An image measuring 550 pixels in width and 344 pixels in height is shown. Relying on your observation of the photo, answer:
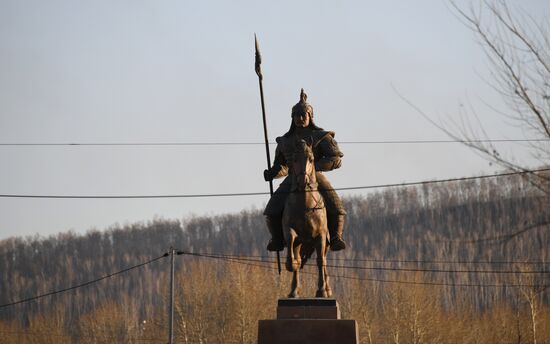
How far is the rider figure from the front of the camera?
19.9 m

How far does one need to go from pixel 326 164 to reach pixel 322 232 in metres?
1.48

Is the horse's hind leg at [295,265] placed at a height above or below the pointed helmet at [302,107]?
below

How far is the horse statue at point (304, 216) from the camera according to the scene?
19.2 m

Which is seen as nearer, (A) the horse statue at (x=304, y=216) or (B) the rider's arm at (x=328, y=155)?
(A) the horse statue at (x=304, y=216)

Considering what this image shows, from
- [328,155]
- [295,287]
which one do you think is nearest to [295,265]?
[295,287]

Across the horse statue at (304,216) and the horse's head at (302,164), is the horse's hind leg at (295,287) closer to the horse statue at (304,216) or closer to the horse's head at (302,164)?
the horse statue at (304,216)

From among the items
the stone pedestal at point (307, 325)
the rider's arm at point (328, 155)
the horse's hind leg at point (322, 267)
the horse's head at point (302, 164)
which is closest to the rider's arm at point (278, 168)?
the rider's arm at point (328, 155)

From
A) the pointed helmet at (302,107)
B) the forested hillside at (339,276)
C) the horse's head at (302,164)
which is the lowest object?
the forested hillside at (339,276)

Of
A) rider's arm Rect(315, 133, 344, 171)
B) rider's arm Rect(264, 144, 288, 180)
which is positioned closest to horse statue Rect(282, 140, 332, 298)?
rider's arm Rect(315, 133, 344, 171)

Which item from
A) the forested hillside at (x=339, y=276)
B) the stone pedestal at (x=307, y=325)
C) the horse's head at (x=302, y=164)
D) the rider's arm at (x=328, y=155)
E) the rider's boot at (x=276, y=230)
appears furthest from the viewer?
the forested hillside at (x=339, y=276)

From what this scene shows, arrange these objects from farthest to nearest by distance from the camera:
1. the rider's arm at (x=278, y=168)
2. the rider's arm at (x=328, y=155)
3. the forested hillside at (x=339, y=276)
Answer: the forested hillside at (x=339, y=276)
the rider's arm at (x=278, y=168)
the rider's arm at (x=328, y=155)

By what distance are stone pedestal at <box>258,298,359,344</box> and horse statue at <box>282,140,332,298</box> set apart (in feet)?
1.77

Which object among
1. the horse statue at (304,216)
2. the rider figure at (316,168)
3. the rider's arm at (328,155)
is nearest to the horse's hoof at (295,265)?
the horse statue at (304,216)

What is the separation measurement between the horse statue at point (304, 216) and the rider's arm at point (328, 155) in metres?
0.66
